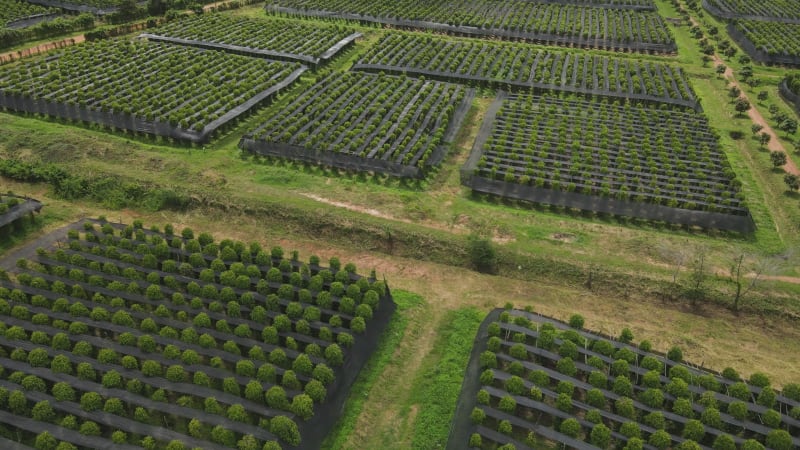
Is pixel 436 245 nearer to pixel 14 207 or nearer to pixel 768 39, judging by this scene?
pixel 14 207

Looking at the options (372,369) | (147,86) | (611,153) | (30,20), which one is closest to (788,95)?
(611,153)

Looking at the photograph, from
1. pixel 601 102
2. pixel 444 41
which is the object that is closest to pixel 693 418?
pixel 601 102

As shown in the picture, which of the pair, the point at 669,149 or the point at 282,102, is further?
the point at 282,102

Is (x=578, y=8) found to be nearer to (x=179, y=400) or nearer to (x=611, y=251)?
(x=611, y=251)

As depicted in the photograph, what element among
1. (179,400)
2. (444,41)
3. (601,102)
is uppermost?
(444,41)

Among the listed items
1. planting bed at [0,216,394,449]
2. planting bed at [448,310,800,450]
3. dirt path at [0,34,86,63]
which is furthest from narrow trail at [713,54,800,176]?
dirt path at [0,34,86,63]

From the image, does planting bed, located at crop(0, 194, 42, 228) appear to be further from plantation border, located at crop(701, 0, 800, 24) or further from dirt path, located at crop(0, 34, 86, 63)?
plantation border, located at crop(701, 0, 800, 24)

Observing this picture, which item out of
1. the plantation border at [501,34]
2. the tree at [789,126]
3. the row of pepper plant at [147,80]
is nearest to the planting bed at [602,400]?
the row of pepper plant at [147,80]
